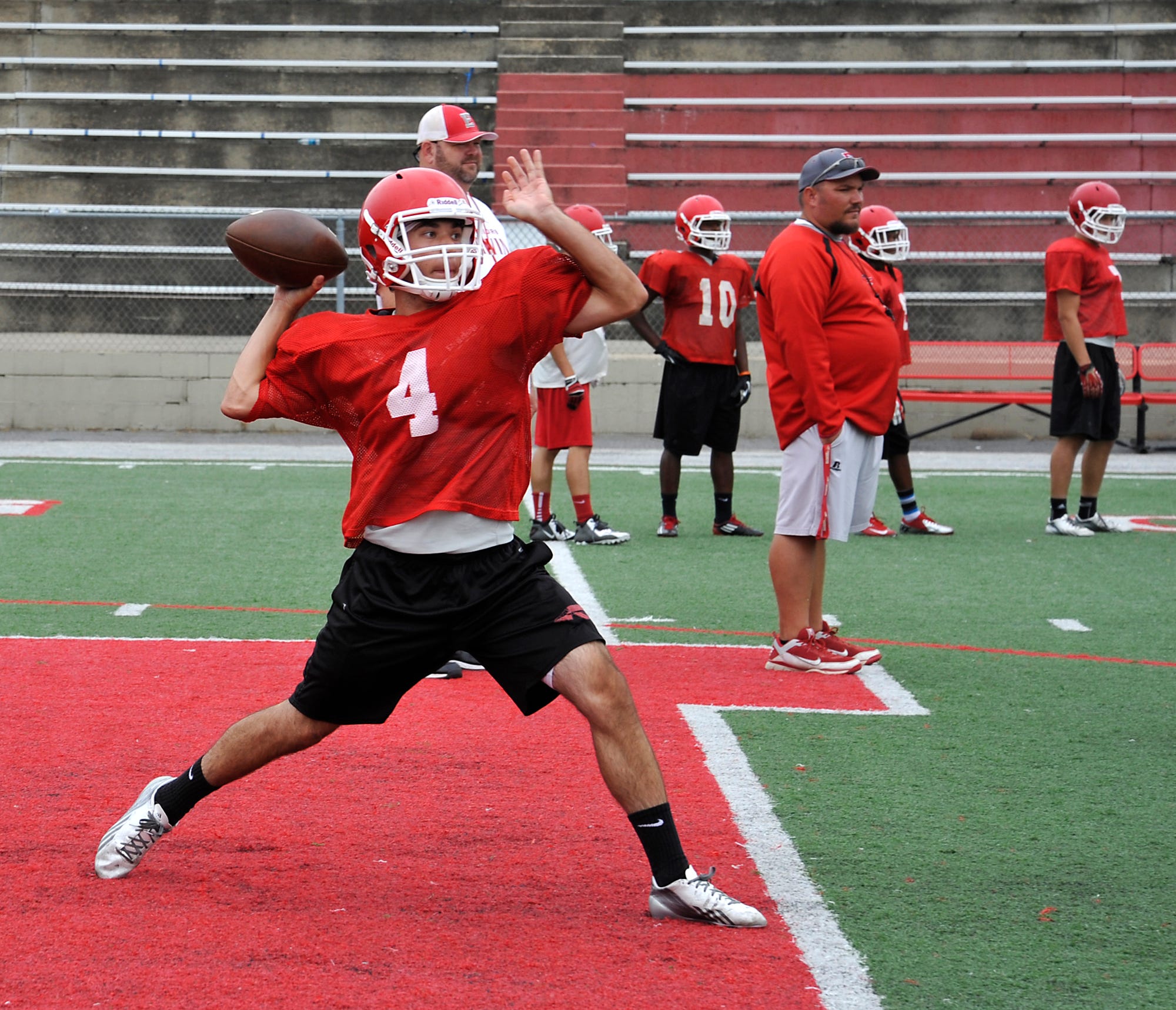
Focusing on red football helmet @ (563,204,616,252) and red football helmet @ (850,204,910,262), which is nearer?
red football helmet @ (563,204,616,252)

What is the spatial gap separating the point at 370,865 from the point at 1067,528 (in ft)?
22.9

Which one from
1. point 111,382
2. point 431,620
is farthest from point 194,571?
point 111,382

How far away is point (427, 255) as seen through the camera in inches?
135

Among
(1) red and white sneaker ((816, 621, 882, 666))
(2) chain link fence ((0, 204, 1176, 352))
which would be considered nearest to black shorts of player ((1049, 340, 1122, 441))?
(1) red and white sneaker ((816, 621, 882, 666))

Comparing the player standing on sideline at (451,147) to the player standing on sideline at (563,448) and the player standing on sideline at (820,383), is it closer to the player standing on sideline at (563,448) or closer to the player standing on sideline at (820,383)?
the player standing on sideline at (820,383)

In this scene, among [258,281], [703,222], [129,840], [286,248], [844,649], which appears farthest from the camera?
[258,281]

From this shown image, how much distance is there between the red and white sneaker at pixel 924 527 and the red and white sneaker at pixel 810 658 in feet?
13.0

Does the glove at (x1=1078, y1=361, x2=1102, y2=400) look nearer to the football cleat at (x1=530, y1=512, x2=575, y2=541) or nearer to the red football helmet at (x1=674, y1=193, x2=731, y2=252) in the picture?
the red football helmet at (x1=674, y1=193, x2=731, y2=252)

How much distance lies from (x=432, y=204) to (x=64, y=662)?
10.7ft

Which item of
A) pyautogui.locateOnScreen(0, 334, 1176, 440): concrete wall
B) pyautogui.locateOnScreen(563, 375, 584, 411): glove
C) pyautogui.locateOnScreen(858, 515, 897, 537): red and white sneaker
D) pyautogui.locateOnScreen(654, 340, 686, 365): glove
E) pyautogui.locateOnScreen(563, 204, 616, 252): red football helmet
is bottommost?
pyautogui.locateOnScreen(0, 334, 1176, 440): concrete wall

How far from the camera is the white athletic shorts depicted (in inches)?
232

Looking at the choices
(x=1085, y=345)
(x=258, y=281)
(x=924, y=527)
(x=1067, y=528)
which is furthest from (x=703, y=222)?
(x=258, y=281)

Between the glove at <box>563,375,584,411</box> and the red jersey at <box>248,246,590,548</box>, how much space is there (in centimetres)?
541

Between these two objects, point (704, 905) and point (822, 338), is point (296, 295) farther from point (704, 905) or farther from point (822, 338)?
point (822, 338)
